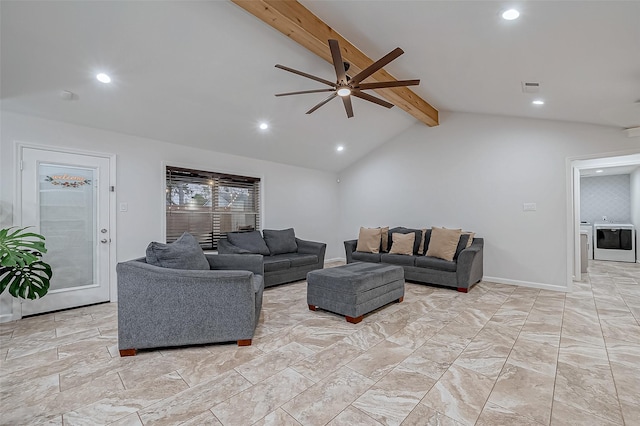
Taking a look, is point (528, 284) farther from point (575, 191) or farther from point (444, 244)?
point (575, 191)

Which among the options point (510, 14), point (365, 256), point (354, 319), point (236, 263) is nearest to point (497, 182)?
point (365, 256)

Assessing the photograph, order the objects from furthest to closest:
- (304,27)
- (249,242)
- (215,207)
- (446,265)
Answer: (215,207), (249,242), (446,265), (304,27)

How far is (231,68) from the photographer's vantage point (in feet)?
11.0

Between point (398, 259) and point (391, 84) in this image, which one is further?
point (398, 259)

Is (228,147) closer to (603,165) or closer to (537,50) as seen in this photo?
(537,50)

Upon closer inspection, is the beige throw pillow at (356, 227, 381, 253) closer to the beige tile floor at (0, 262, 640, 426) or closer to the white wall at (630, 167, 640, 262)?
the beige tile floor at (0, 262, 640, 426)

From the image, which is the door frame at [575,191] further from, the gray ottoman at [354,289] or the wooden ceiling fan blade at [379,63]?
the wooden ceiling fan blade at [379,63]

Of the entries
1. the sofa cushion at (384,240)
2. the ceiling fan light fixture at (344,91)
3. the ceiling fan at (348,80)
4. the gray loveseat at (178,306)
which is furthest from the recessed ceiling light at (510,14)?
the sofa cushion at (384,240)

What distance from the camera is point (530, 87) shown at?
11.3 feet

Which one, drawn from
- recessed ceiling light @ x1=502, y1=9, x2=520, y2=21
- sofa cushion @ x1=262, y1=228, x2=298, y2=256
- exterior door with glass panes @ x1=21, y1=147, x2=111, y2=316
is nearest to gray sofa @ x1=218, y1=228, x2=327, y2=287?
sofa cushion @ x1=262, y1=228, x2=298, y2=256

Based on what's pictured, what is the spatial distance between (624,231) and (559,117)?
4.78 metres

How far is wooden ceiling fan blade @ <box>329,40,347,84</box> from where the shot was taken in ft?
8.08

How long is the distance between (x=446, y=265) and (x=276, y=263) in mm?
2632

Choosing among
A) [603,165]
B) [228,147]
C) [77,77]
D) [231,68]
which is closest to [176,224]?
[228,147]
